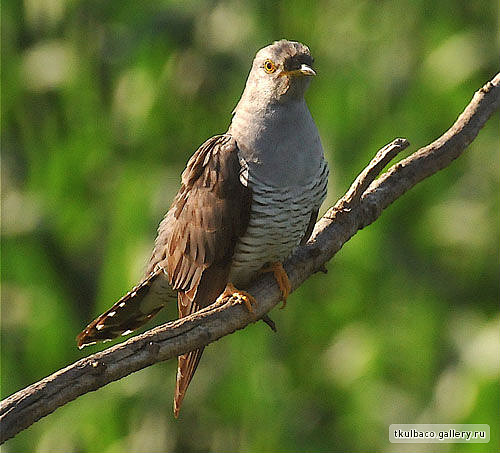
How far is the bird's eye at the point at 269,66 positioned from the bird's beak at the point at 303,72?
0.03 m

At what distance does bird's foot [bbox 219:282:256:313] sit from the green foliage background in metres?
0.95

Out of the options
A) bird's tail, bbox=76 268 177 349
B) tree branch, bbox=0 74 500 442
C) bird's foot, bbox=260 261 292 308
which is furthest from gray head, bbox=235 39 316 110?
bird's tail, bbox=76 268 177 349

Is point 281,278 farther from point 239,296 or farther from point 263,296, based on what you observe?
point 239,296

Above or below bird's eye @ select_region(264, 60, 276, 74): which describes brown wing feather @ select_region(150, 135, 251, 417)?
below

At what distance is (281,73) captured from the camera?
5.64 ft

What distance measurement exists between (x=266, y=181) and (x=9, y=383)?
68.6 inches

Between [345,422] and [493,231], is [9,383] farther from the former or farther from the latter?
[493,231]

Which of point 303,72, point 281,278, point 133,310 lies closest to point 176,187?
point 133,310

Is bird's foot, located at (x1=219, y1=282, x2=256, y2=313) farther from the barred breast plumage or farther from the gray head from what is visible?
the gray head

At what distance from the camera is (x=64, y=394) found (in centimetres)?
127

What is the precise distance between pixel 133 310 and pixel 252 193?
1.35ft

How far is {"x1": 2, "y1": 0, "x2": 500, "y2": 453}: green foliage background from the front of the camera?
2.80 m

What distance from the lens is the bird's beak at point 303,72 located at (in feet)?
5.49

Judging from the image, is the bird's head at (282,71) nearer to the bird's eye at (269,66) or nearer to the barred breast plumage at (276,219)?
the bird's eye at (269,66)
